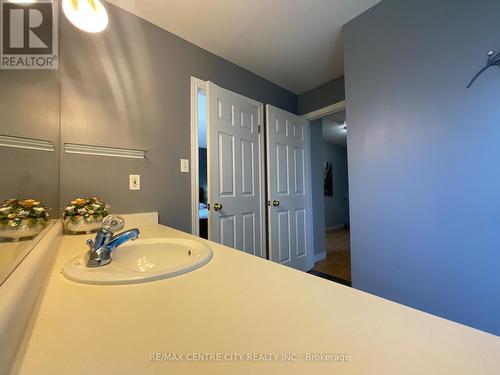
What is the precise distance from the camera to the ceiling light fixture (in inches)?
36.2

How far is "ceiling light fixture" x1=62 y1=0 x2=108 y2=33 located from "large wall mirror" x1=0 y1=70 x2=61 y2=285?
346 mm

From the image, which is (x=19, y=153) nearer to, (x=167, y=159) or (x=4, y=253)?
(x=4, y=253)

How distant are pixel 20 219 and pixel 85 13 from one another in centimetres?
94

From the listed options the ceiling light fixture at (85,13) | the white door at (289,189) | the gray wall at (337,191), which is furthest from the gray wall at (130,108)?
the gray wall at (337,191)

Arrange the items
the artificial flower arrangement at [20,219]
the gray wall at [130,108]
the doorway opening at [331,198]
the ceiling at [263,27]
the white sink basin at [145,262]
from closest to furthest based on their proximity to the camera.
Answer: the white sink basin at [145,262] < the artificial flower arrangement at [20,219] < the gray wall at [130,108] < the ceiling at [263,27] < the doorway opening at [331,198]

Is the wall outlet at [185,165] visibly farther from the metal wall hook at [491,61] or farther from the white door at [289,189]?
the metal wall hook at [491,61]

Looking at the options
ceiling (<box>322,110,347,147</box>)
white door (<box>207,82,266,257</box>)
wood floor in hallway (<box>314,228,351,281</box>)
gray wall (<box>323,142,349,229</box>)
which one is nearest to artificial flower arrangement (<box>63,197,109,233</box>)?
white door (<box>207,82,266,257</box>)

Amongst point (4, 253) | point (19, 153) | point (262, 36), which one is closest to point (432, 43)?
point (262, 36)

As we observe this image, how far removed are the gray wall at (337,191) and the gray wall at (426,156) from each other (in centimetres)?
378

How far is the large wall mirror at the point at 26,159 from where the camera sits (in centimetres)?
64

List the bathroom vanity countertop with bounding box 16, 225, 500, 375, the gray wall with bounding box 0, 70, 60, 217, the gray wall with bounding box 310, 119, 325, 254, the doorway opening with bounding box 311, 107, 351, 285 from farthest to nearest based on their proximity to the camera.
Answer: the gray wall with bounding box 310, 119, 325, 254
the doorway opening with bounding box 311, 107, 351, 285
the gray wall with bounding box 0, 70, 60, 217
the bathroom vanity countertop with bounding box 16, 225, 500, 375

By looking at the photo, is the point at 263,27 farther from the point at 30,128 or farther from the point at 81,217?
the point at 81,217

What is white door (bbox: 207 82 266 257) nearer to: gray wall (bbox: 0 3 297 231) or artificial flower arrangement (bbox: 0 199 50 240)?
gray wall (bbox: 0 3 297 231)

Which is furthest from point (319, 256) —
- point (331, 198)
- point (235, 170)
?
point (331, 198)
